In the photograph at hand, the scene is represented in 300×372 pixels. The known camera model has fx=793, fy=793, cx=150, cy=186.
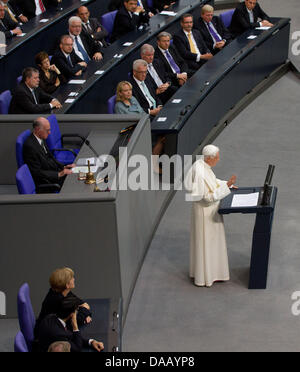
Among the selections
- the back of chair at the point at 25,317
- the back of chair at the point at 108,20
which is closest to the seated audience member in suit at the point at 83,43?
the back of chair at the point at 108,20

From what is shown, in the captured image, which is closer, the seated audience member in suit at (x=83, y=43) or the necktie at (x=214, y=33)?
the seated audience member in suit at (x=83, y=43)

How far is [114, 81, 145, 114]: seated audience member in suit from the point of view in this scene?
8.82m

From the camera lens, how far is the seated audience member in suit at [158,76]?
994 centimetres

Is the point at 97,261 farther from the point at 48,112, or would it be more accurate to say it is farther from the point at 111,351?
the point at 48,112

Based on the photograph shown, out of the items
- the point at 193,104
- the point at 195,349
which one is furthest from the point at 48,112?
the point at 195,349

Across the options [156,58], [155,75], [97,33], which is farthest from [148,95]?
[97,33]

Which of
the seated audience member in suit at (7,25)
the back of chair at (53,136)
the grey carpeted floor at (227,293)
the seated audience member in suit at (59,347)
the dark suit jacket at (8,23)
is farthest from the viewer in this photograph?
the dark suit jacket at (8,23)

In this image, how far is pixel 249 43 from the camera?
11.5 m

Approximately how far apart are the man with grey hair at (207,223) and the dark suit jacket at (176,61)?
11.9 feet

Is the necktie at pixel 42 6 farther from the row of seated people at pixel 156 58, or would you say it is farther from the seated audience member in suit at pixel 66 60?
the seated audience member in suit at pixel 66 60

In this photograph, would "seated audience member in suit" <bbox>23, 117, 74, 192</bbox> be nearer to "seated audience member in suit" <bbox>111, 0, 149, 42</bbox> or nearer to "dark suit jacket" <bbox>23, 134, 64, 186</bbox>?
"dark suit jacket" <bbox>23, 134, 64, 186</bbox>

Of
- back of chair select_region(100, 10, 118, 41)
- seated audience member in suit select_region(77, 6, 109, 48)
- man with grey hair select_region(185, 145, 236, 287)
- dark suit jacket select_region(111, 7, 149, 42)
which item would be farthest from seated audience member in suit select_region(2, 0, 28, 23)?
man with grey hair select_region(185, 145, 236, 287)
